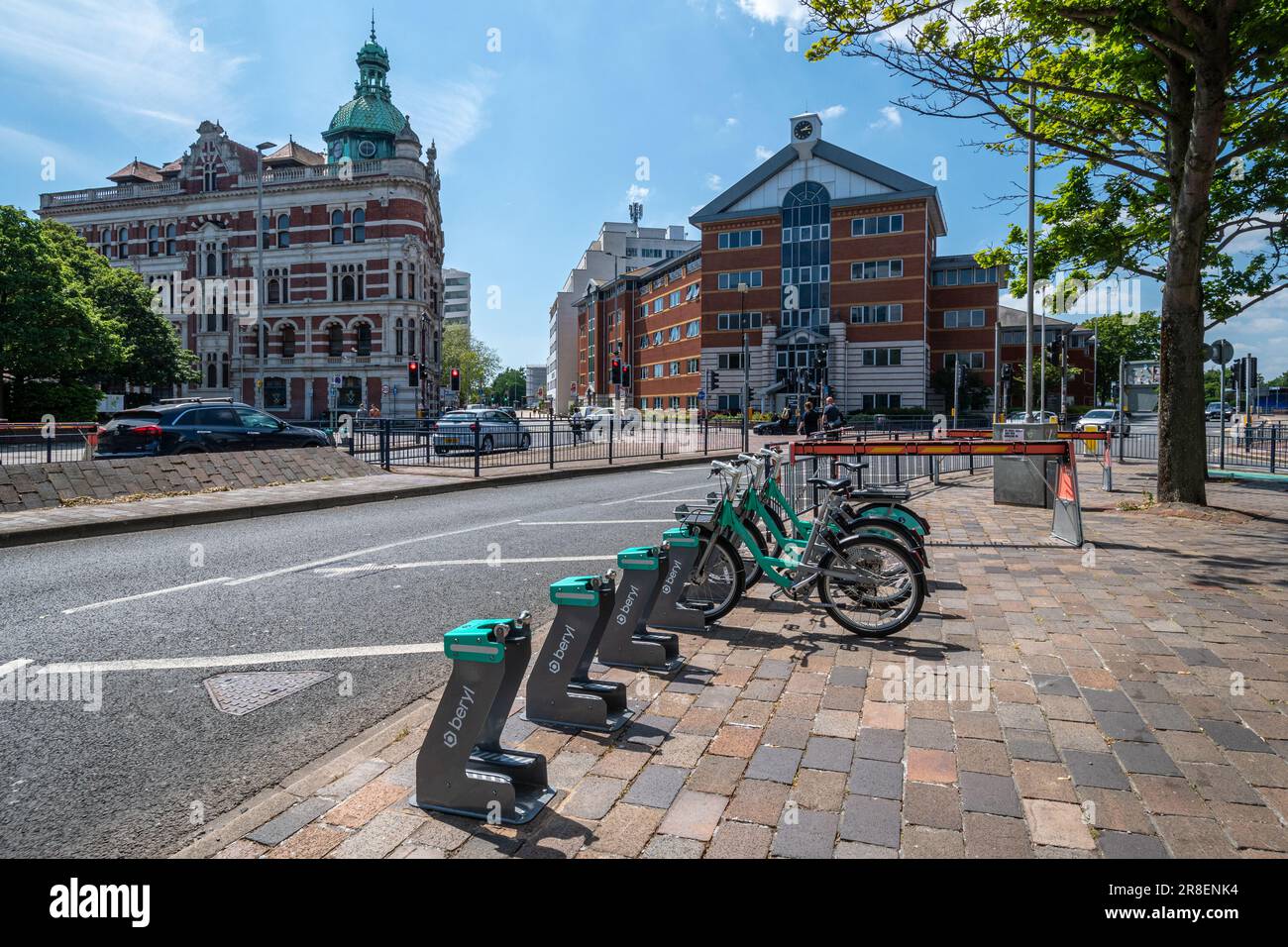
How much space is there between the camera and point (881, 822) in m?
2.81

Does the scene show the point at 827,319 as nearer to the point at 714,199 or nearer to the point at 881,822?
the point at 714,199

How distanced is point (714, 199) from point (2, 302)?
4700 centimetres

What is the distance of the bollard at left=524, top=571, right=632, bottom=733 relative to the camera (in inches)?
145

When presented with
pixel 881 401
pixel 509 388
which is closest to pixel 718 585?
pixel 881 401

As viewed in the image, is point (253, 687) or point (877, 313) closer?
point (253, 687)

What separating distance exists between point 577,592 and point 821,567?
223cm

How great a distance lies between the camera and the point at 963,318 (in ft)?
210

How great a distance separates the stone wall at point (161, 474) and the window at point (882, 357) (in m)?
48.7

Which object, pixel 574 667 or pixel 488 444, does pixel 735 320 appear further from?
pixel 574 667

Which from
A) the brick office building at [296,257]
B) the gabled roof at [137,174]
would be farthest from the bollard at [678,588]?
the gabled roof at [137,174]

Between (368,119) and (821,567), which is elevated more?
(368,119)

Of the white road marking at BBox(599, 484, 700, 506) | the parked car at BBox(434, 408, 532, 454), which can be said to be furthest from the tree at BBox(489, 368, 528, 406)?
the white road marking at BBox(599, 484, 700, 506)

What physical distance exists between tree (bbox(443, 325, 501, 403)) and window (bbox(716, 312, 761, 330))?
36.3m
